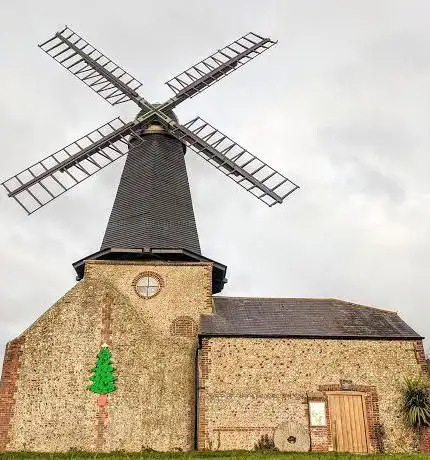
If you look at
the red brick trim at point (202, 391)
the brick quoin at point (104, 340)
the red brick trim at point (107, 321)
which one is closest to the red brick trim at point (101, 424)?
the brick quoin at point (104, 340)

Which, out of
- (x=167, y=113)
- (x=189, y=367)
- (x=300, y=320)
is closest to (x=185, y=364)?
(x=189, y=367)

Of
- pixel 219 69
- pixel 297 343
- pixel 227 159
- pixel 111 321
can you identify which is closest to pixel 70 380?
pixel 111 321

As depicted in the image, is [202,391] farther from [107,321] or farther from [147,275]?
[147,275]

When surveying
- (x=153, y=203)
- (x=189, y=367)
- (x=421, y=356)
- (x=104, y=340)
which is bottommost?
(x=189, y=367)

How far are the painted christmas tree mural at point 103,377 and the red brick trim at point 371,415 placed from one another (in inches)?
270

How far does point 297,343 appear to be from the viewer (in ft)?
58.0

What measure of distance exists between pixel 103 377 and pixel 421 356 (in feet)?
35.2

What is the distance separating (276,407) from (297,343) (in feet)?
7.40

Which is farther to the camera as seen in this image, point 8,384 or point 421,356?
point 421,356

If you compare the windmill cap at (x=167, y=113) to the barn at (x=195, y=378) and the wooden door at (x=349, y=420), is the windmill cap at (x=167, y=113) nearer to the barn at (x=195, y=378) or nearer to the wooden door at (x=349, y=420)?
the barn at (x=195, y=378)

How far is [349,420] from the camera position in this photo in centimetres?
1673

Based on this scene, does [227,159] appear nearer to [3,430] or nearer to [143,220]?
[143,220]

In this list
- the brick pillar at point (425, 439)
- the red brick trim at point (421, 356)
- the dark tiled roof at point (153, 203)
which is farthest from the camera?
the dark tiled roof at point (153, 203)

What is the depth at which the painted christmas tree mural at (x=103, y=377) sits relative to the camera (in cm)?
1686
